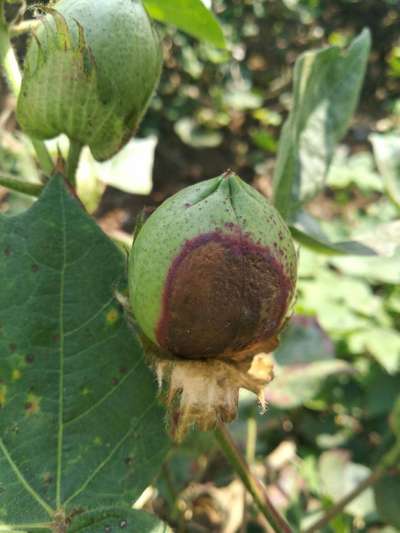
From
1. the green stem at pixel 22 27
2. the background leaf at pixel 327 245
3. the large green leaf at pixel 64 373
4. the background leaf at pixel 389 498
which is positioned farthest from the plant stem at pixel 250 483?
the background leaf at pixel 389 498

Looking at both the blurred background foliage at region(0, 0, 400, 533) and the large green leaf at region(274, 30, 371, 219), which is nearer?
the large green leaf at region(274, 30, 371, 219)

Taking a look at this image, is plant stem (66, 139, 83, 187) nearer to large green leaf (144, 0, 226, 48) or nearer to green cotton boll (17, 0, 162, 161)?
green cotton boll (17, 0, 162, 161)

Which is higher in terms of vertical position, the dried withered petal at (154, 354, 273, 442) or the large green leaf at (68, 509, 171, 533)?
the dried withered petal at (154, 354, 273, 442)

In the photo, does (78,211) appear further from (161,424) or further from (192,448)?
(192,448)

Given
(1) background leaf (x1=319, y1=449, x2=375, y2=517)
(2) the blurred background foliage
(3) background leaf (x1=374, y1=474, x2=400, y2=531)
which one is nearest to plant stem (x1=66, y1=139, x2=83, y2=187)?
(2) the blurred background foliage

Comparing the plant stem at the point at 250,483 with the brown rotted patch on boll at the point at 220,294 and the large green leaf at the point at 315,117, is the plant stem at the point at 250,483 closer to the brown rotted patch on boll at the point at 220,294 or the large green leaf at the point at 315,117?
the brown rotted patch on boll at the point at 220,294
